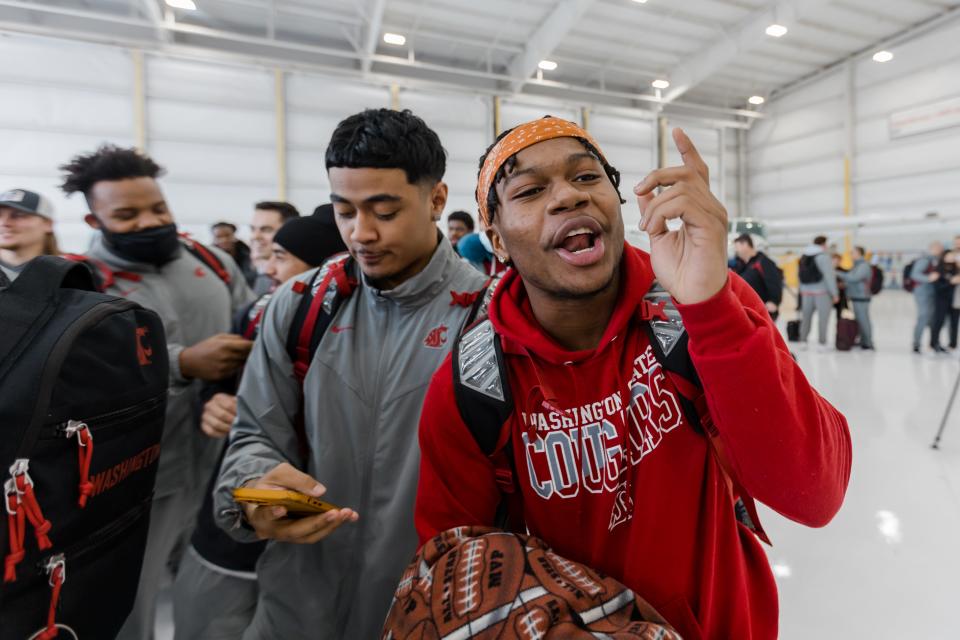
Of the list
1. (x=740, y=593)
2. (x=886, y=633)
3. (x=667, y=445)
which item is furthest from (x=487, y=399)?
(x=886, y=633)

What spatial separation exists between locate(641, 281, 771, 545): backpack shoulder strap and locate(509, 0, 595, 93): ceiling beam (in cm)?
1172

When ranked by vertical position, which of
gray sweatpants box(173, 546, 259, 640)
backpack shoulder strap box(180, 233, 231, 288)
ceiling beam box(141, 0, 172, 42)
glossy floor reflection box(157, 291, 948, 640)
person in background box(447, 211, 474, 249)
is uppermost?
ceiling beam box(141, 0, 172, 42)

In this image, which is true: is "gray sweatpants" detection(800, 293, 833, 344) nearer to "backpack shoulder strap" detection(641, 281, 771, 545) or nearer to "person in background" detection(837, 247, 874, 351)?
"person in background" detection(837, 247, 874, 351)

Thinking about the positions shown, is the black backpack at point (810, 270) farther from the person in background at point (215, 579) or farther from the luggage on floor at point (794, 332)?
the person in background at point (215, 579)

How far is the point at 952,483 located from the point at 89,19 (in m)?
15.7

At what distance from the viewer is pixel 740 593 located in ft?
3.49

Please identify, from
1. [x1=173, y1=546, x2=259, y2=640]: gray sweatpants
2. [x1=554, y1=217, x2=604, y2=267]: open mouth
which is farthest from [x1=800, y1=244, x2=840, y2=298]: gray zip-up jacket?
[x1=173, y1=546, x2=259, y2=640]: gray sweatpants

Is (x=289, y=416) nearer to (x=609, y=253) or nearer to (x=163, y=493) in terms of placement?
(x=163, y=493)

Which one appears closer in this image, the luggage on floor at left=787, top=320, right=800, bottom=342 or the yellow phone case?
the yellow phone case

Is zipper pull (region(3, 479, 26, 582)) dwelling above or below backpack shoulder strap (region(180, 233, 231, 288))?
below

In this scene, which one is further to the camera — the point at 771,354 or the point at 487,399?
the point at 487,399

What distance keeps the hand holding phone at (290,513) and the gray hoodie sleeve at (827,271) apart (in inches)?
380

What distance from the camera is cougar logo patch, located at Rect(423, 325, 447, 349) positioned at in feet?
4.83

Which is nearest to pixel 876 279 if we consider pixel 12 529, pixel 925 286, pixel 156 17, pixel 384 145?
pixel 925 286
